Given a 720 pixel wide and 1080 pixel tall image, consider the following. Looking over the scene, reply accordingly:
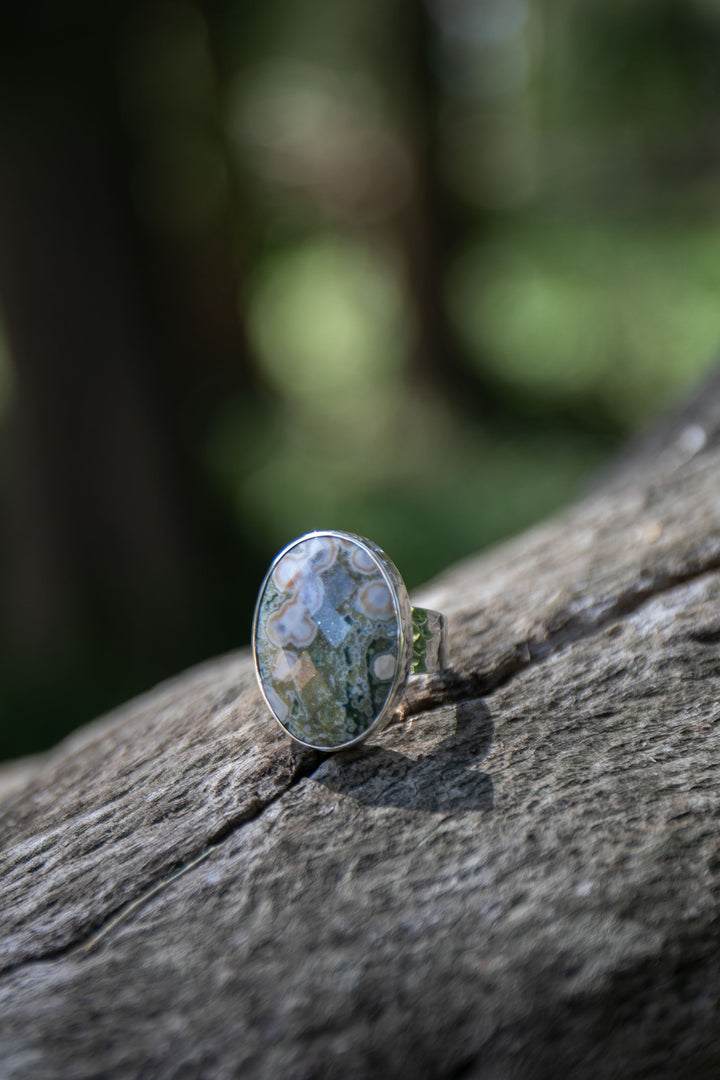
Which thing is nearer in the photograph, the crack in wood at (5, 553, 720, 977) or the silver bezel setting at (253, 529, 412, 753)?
the crack in wood at (5, 553, 720, 977)

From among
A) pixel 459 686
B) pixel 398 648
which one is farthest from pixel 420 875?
pixel 459 686

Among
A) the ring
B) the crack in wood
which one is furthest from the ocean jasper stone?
the crack in wood

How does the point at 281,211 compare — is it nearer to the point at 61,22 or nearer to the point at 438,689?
the point at 61,22

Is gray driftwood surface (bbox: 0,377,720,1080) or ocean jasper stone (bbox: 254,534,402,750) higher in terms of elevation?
ocean jasper stone (bbox: 254,534,402,750)

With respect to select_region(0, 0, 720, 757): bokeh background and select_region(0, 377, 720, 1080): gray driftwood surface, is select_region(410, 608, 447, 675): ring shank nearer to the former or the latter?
select_region(0, 377, 720, 1080): gray driftwood surface

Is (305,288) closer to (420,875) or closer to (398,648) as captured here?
(398,648)

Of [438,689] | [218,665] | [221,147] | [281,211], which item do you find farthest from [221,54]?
[438,689]
